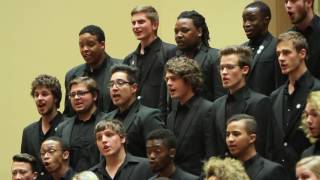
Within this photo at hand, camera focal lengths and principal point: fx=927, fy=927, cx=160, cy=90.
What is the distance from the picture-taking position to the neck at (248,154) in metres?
5.43

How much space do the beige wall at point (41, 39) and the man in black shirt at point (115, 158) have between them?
2.88 m

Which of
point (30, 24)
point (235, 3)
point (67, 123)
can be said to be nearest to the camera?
point (67, 123)

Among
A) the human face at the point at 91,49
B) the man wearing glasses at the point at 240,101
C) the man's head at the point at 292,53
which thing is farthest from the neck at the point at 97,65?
the man's head at the point at 292,53

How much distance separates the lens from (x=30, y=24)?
8766mm

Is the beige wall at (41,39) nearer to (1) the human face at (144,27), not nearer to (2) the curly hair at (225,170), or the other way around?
(1) the human face at (144,27)

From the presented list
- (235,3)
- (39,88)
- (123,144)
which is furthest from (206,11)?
(123,144)

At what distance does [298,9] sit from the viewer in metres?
6.18

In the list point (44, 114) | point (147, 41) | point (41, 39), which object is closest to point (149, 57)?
point (147, 41)

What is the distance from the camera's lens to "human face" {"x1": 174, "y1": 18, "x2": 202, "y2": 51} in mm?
6582

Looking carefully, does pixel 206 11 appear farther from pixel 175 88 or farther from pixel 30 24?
pixel 175 88

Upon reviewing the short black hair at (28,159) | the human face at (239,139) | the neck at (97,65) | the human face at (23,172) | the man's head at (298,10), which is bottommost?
the human face at (23,172)

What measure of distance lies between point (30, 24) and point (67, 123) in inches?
97.4

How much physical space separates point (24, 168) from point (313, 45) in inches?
83.5

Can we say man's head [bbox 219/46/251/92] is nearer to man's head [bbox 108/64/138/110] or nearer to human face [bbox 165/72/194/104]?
human face [bbox 165/72/194/104]
